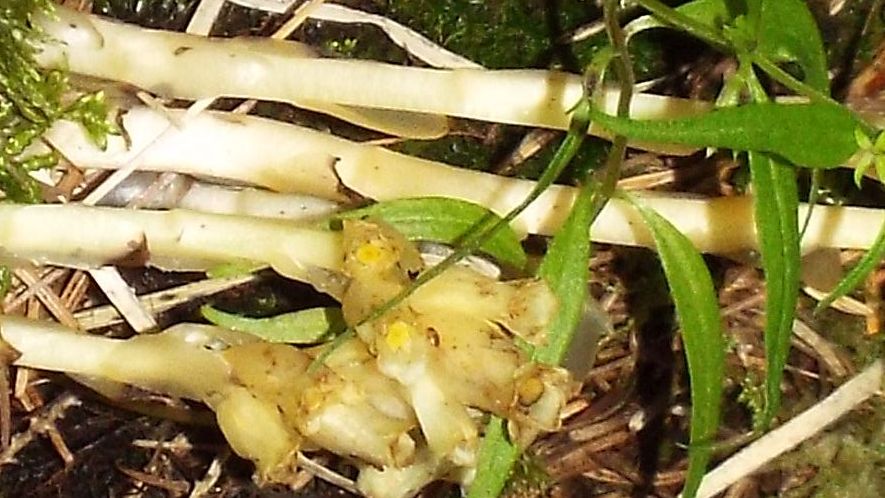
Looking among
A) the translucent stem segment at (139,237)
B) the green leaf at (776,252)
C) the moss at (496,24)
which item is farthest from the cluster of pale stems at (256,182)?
the green leaf at (776,252)

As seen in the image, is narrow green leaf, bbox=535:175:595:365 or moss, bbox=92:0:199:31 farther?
moss, bbox=92:0:199:31

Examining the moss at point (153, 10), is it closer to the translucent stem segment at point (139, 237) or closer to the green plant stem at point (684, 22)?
the translucent stem segment at point (139, 237)

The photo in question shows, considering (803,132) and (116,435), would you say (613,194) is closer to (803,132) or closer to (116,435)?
(803,132)

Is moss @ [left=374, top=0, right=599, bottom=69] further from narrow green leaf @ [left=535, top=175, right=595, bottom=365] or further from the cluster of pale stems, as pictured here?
narrow green leaf @ [left=535, top=175, right=595, bottom=365]

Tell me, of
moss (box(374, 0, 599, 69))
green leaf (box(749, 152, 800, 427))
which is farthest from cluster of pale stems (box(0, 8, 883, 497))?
green leaf (box(749, 152, 800, 427))

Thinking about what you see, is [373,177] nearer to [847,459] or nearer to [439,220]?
[439,220]

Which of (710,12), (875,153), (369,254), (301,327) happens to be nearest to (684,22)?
(710,12)

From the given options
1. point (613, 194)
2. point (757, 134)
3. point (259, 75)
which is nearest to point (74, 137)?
point (259, 75)
